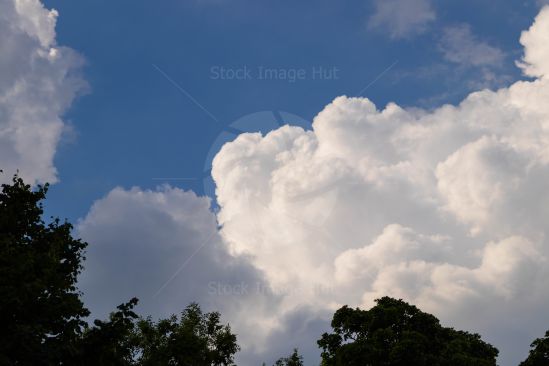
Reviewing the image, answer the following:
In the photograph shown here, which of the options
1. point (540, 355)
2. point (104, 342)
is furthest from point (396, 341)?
point (104, 342)

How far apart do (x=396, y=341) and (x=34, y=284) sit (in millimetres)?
27033

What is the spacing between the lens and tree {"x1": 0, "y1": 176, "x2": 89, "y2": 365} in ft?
65.6

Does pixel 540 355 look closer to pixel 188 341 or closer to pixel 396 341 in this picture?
pixel 396 341

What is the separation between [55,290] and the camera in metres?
23.8

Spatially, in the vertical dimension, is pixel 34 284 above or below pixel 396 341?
below

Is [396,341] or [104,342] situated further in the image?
[396,341]

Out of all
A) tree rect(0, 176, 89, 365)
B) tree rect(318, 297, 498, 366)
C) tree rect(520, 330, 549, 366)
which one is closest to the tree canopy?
tree rect(0, 176, 89, 365)

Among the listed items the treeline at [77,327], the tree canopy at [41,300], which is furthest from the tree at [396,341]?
the tree canopy at [41,300]

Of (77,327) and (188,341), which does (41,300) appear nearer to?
(77,327)

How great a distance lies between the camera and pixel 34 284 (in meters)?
20.3

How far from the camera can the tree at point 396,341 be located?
37656mm

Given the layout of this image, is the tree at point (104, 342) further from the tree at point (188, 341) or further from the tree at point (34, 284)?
the tree at point (188, 341)

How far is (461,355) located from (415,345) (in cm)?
317

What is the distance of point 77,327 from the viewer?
23156 millimetres
